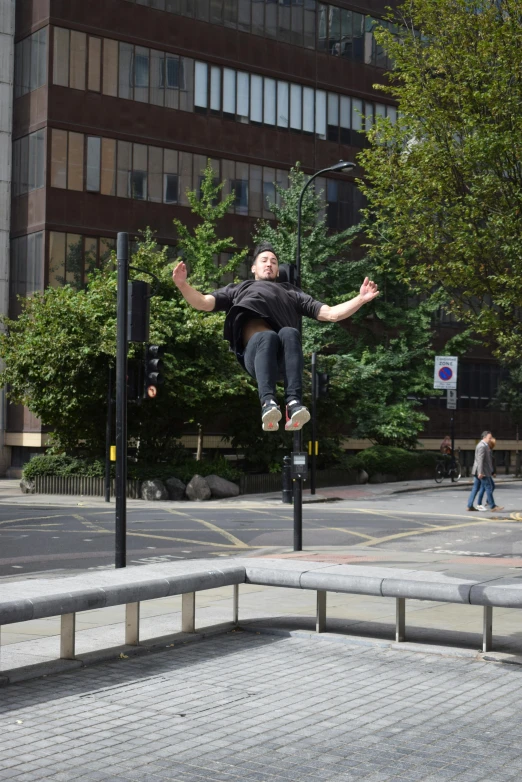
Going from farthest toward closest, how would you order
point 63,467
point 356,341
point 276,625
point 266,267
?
point 356,341 < point 63,467 < point 276,625 < point 266,267

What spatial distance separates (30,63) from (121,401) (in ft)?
114

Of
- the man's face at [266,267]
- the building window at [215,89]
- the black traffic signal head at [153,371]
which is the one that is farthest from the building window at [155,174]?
the man's face at [266,267]

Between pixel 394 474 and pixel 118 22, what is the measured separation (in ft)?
75.0

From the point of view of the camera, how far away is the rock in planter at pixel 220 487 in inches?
1378

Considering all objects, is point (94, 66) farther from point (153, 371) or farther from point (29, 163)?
point (153, 371)

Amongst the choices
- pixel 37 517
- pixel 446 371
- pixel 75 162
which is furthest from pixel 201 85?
pixel 37 517

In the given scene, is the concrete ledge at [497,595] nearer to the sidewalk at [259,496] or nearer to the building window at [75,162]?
the sidewalk at [259,496]

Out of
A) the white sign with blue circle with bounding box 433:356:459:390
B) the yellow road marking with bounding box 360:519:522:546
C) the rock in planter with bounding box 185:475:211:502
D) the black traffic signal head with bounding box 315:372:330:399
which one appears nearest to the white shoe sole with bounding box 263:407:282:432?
the yellow road marking with bounding box 360:519:522:546

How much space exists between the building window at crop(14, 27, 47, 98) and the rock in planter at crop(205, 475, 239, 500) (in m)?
19.8

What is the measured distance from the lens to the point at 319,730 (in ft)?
25.0

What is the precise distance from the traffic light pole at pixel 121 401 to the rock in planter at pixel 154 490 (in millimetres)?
18801

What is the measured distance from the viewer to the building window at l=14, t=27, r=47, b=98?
4458 centimetres

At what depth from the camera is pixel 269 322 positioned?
697cm

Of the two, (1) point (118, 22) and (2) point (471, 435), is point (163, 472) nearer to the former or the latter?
(1) point (118, 22)
